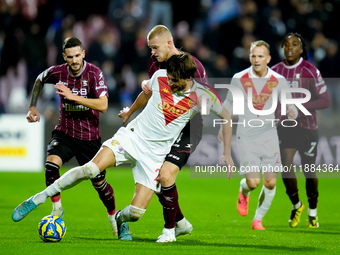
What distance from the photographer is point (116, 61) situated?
58.7 feet

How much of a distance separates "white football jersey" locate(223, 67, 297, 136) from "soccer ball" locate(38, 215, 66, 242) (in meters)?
2.97

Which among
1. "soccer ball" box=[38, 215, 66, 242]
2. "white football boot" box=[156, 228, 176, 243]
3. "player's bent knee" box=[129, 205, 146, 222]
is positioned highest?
"player's bent knee" box=[129, 205, 146, 222]

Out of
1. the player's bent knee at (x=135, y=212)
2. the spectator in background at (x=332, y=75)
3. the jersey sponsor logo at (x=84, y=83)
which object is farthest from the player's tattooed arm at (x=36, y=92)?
the spectator in background at (x=332, y=75)

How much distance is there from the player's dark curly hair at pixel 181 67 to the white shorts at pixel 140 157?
2.70ft

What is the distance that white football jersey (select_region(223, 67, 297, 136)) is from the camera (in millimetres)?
9125

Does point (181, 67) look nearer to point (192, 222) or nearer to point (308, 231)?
point (308, 231)

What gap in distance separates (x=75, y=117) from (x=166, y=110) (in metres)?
1.55

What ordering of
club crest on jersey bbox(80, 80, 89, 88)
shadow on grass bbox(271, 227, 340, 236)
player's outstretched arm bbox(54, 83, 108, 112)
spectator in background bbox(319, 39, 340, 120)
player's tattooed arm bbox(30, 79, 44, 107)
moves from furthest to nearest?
spectator in background bbox(319, 39, 340, 120) < shadow on grass bbox(271, 227, 340, 236) < player's tattooed arm bbox(30, 79, 44, 107) < club crest on jersey bbox(80, 80, 89, 88) < player's outstretched arm bbox(54, 83, 108, 112)

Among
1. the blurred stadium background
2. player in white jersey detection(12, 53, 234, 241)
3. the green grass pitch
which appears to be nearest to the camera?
the green grass pitch

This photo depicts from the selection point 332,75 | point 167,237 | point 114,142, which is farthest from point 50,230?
point 332,75

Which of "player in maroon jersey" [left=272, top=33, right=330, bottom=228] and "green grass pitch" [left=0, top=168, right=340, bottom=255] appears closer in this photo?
"green grass pitch" [left=0, top=168, right=340, bottom=255]

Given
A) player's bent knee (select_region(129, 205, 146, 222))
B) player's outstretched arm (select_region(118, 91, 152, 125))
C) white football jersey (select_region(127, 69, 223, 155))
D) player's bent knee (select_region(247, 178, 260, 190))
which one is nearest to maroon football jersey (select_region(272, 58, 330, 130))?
player's bent knee (select_region(247, 178, 260, 190))

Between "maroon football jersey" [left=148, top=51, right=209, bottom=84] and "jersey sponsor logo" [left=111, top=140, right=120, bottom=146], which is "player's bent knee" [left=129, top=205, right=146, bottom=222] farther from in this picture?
"maroon football jersey" [left=148, top=51, right=209, bottom=84]

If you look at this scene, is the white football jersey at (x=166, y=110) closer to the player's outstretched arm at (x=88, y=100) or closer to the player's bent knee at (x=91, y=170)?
A: the player's bent knee at (x=91, y=170)
